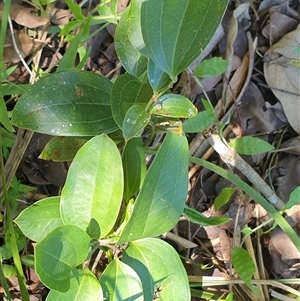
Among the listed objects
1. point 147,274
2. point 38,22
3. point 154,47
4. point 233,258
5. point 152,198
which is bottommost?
point 233,258

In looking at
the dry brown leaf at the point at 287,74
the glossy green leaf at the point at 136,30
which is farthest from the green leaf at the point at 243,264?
the glossy green leaf at the point at 136,30

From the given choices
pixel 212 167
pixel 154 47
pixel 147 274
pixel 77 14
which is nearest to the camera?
pixel 154 47

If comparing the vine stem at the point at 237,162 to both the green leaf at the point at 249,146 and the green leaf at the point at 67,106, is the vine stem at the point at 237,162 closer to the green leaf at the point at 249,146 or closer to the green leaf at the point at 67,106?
the green leaf at the point at 249,146

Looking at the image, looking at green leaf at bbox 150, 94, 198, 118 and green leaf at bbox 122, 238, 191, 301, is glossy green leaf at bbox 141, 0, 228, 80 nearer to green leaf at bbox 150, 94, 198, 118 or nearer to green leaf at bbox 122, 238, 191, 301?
green leaf at bbox 150, 94, 198, 118

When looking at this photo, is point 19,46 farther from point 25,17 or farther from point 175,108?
point 175,108

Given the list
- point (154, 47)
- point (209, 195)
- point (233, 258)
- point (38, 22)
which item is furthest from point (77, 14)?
point (233, 258)

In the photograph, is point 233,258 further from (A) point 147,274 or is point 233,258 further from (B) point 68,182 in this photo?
(B) point 68,182
